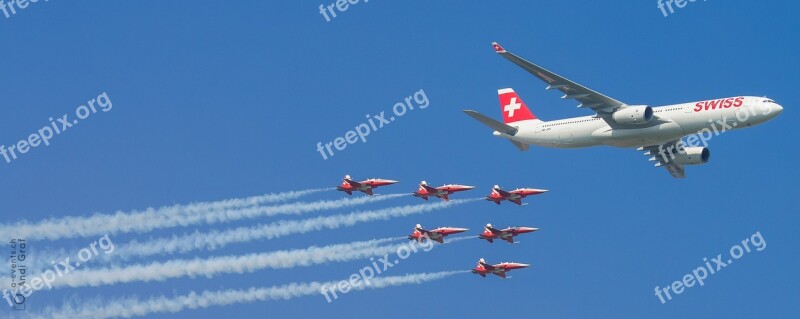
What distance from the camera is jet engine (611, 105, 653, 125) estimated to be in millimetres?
137375

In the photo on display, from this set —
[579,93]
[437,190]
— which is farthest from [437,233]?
[579,93]

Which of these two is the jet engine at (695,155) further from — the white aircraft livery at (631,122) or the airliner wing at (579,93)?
the airliner wing at (579,93)

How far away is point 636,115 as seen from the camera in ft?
451

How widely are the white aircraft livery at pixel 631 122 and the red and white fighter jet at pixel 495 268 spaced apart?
1018 centimetres

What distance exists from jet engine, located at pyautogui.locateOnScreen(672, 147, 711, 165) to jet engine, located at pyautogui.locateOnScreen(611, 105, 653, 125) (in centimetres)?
1187

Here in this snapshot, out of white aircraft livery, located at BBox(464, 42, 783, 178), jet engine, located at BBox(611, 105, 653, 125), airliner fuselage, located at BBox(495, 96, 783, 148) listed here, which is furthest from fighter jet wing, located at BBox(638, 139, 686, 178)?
jet engine, located at BBox(611, 105, 653, 125)

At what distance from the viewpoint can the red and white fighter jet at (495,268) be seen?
146 m

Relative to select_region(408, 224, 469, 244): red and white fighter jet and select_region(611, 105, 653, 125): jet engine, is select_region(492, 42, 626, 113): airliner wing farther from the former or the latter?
select_region(408, 224, 469, 244): red and white fighter jet

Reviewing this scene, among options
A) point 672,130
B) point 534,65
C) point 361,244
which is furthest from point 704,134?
point 361,244

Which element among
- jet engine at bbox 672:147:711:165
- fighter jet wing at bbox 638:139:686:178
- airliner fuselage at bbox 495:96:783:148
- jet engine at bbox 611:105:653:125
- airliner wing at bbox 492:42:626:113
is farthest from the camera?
fighter jet wing at bbox 638:139:686:178

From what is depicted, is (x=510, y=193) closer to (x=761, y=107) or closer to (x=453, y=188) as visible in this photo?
(x=453, y=188)

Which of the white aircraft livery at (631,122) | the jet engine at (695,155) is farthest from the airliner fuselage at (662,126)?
the jet engine at (695,155)

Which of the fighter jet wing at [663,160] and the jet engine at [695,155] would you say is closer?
the jet engine at [695,155]

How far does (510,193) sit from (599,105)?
11.2 m
